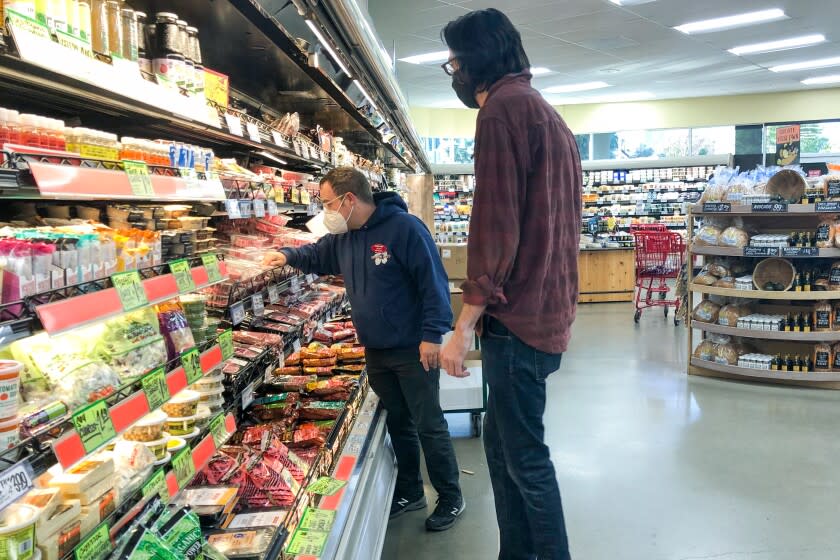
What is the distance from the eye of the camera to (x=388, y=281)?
2.81 m

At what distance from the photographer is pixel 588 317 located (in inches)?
368

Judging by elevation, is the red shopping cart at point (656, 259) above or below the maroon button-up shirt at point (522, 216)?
below

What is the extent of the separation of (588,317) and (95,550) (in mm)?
8688

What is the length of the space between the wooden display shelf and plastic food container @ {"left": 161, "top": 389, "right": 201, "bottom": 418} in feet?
16.4

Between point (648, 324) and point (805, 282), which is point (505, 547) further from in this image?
point (648, 324)

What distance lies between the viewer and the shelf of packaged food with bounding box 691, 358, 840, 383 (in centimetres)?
528

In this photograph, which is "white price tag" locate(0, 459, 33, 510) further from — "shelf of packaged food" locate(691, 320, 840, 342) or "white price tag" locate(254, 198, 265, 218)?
"shelf of packaged food" locate(691, 320, 840, 342)

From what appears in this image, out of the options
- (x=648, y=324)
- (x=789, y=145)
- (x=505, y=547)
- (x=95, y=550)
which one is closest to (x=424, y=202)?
(x=648, y=324)

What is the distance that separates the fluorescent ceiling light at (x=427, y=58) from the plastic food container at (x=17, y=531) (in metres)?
10.8

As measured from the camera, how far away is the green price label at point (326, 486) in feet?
7.06

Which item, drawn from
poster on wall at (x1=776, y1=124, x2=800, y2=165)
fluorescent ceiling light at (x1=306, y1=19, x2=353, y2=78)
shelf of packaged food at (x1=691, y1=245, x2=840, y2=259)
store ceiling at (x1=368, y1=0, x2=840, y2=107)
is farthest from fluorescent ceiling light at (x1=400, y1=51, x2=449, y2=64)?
fluorescent ceiling light at (x1=306, y1=19, x2=353, y2=78)

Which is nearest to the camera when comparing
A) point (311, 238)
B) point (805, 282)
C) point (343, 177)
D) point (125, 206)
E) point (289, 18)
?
point (125, 206)

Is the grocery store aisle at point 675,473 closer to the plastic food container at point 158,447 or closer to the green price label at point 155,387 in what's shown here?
the plastic food container at point 158,447

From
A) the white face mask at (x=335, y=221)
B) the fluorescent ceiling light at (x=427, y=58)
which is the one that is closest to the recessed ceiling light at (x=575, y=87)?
the fluorescent ceiling light at (x=427, y=58)
